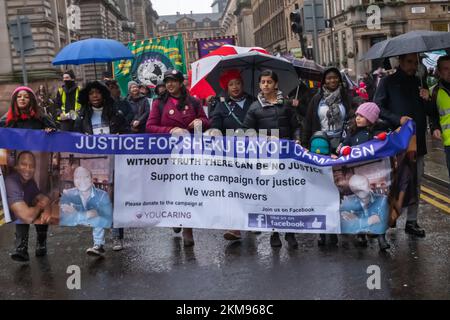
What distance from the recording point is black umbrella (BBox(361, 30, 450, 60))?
6.36 metres

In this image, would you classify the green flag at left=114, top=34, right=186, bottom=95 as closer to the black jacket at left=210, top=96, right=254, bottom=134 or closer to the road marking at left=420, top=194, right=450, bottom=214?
the road marking at left=420, top=194, right=450, bottom=214

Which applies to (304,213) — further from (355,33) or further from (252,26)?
(252,26)

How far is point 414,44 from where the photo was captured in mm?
6402

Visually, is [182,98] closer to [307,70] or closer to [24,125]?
[24,125]

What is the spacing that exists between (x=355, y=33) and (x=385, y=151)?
3877cm

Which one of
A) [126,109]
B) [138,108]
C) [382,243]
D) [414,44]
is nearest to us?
[382,243]

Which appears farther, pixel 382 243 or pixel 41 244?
pixel 41 244

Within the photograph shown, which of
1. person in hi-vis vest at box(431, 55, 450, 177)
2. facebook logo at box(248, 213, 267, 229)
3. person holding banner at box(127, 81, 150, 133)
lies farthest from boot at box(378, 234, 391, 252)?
person holding banner at box(127, 81, 150, 133)

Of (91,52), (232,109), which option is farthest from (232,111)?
(91,52)

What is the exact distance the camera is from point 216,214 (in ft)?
20.6

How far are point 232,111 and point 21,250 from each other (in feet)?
9.19

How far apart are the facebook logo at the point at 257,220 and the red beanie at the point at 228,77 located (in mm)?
1732

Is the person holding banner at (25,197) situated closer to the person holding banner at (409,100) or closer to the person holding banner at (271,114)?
the person holding banner at (271,114)
